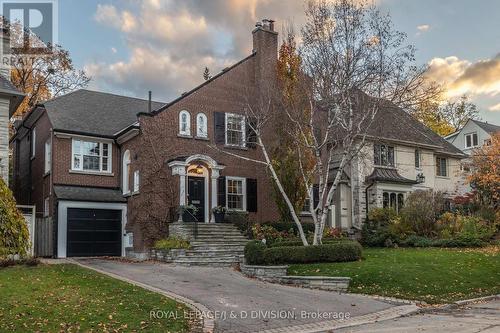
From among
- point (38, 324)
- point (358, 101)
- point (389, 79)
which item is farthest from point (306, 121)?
point (38, 324)

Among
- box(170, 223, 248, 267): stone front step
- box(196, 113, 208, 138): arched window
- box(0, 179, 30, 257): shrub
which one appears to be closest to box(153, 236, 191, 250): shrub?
box(170, 223, 248, 267): stone front step

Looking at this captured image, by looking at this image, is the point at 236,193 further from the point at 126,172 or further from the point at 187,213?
the point at 126,172

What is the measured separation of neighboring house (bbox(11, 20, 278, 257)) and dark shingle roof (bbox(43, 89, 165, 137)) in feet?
0.19

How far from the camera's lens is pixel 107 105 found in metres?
27.5

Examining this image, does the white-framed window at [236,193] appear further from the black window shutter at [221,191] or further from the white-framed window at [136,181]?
the white-framed window at [136,181]

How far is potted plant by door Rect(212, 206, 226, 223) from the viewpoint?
23.2 meters

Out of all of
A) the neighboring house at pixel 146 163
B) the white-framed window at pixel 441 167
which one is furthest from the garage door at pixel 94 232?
the white-framed window at pixel 441 167

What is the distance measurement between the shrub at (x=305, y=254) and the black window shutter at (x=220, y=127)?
852 centimetres

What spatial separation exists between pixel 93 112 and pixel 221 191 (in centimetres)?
765

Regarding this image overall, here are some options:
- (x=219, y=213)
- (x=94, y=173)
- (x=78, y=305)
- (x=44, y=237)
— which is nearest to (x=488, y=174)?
(x=219, y=213)

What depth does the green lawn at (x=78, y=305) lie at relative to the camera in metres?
9.26

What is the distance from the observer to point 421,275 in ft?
51.0

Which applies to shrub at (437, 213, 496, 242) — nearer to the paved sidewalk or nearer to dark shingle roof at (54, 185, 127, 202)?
the paved sidewalk

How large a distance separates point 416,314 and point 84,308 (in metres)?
7.21
